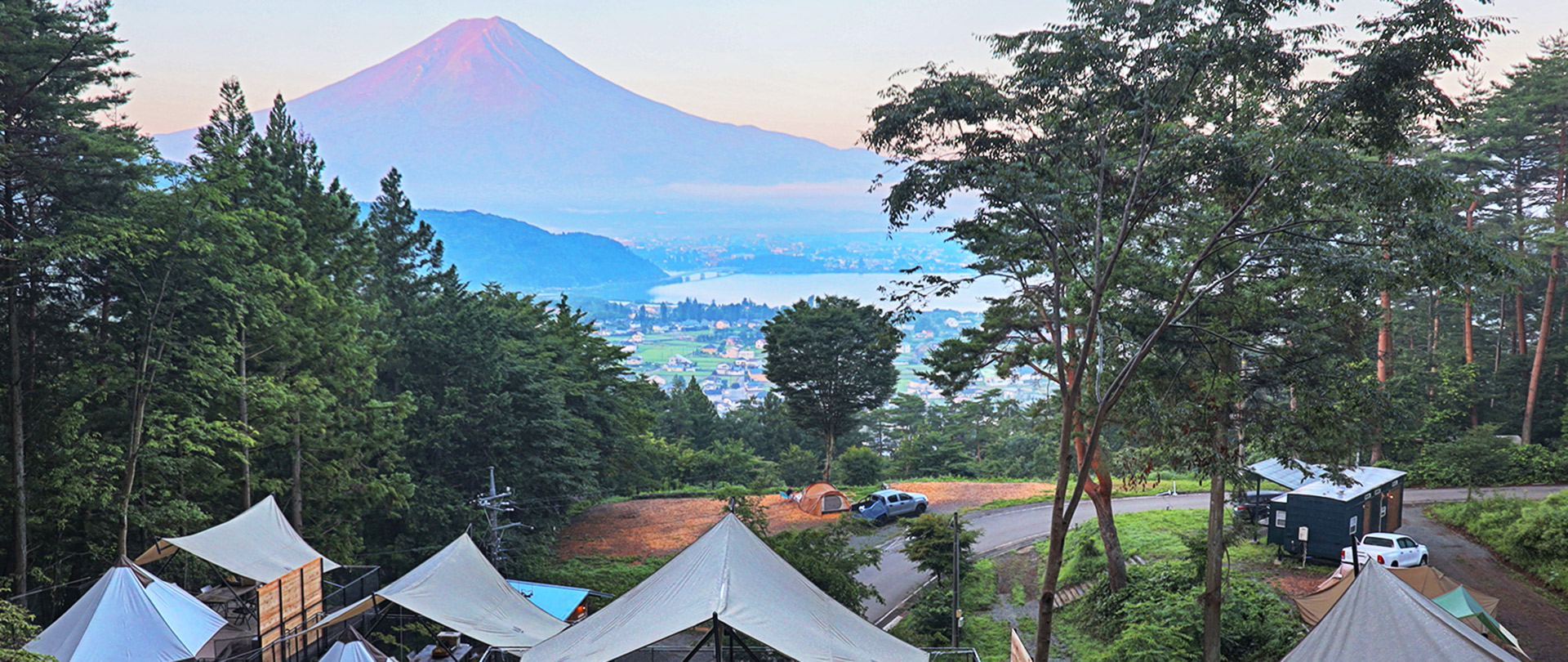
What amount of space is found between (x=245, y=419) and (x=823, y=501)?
18.7 meters

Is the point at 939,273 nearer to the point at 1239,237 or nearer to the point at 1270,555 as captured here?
the point at 1239,237

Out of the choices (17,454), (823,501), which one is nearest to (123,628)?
(17,454)

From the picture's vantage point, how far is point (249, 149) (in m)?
22.8

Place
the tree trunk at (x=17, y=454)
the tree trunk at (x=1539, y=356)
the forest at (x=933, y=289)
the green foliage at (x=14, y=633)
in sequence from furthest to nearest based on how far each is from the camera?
the tree trunk at (x=1539, y=356) < the tree trunk at (x=17, y=454) < the forest at (x=933, y=289) < the green foliage at (x=14, y=633)

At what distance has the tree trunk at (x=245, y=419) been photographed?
63.1 feet

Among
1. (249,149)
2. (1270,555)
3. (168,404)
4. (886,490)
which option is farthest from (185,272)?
(1270,555)

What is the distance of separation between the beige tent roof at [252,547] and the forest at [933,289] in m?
1.66

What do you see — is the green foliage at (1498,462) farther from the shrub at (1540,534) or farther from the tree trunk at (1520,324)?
the shrub at (1540,534)

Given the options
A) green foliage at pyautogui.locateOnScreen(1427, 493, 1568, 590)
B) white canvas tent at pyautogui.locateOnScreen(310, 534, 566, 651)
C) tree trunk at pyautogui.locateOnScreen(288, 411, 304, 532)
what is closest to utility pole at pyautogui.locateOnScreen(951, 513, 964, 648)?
white canvas tent at pyautogui.locateOnScreen(310, 534, 566, 651)

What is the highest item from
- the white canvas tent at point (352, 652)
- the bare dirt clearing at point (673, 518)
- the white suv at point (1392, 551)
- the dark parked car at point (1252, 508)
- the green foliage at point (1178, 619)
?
the white suv at point (1392, 551)

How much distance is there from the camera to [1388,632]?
880 centimetres

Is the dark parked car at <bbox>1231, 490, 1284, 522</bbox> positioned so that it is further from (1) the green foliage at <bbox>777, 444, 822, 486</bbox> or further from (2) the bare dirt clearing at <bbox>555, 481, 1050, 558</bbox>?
(1) the green foliage at <bbox>777, 444, 822, 486</bbox>

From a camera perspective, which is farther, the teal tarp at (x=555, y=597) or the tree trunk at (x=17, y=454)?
the teal tarp at (x=555, y=597)

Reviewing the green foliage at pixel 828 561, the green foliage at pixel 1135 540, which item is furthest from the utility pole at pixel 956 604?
the green foliage at pixel 1135 540
